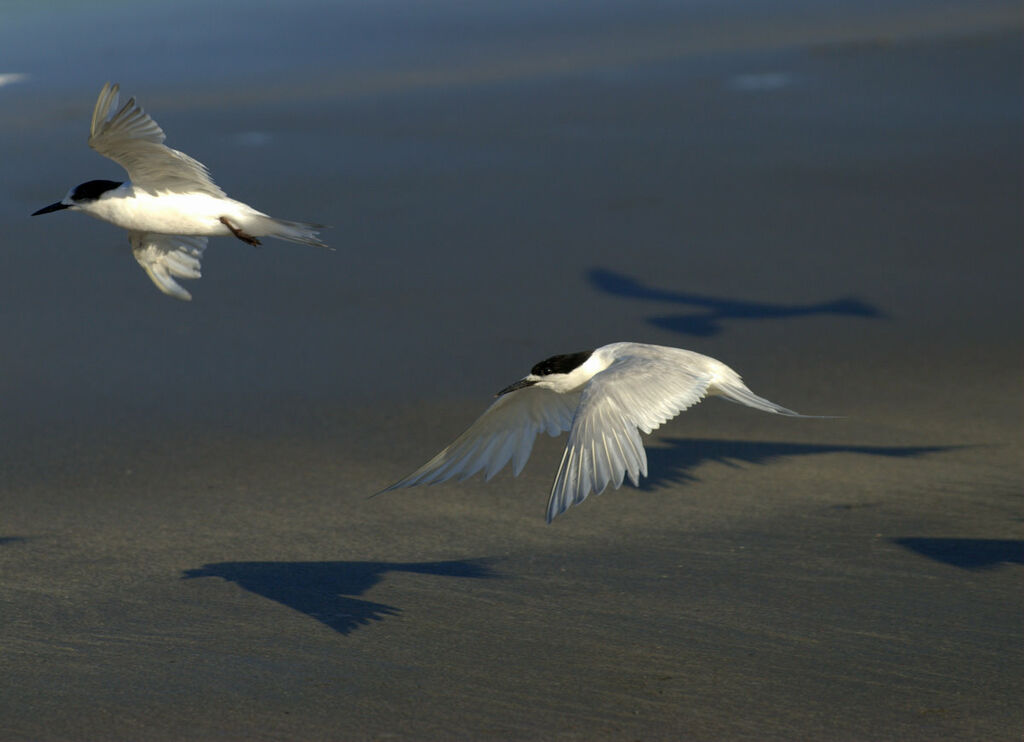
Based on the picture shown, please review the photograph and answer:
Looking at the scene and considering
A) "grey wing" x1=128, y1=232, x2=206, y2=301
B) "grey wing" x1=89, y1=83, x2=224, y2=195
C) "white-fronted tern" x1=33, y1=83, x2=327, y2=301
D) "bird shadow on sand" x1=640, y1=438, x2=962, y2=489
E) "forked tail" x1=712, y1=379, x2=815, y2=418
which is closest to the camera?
"forked tail" x1=712, y1=379, x2=815, y2=418

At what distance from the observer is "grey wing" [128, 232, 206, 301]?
19.3 ft

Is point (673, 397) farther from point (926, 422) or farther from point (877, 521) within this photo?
point (926, 422)

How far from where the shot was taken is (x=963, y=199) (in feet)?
32.8

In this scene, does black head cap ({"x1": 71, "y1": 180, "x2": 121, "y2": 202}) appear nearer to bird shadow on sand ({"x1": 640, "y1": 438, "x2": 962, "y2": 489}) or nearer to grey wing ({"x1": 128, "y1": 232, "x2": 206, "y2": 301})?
grey wing ({"x1": 128, "y1": 232, "x2": 206, "y2": 301})

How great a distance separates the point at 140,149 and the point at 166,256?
0.66m

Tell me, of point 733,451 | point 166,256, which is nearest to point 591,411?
point 166,256

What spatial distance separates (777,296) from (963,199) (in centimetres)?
199

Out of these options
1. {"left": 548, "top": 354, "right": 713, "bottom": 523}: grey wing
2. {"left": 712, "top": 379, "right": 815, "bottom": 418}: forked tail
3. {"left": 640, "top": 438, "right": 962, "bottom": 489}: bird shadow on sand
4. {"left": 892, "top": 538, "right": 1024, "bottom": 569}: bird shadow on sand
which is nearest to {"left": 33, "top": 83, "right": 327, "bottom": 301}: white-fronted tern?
{"left": 548, "top": 354, "right": 713, "bottom": 523}: grey wing

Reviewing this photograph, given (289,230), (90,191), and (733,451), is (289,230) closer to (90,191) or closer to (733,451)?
(90,191)

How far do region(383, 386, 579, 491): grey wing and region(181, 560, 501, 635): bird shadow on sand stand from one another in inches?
14.8

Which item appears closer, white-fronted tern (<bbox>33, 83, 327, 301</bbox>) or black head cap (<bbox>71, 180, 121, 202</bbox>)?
white-fronted tern (<bbox>33, 83, 327, 301</bbox>)

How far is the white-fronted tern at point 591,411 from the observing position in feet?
15.2

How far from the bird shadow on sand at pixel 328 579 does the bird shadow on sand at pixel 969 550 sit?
1.63m

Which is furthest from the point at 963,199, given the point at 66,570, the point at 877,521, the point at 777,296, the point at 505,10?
the point at 66,570
